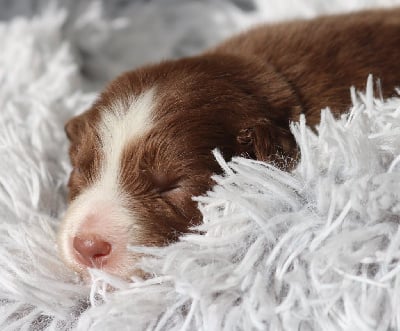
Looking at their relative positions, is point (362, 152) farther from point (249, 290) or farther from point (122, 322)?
point (122, 322)

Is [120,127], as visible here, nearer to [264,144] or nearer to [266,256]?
[264,144]

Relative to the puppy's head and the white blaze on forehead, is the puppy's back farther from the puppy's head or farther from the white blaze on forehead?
the white blaze on forehead

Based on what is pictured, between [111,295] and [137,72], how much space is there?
416mm

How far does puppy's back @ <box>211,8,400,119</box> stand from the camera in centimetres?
121

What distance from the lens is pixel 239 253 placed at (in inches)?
35.3

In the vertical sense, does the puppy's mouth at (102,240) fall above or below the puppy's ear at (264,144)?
below

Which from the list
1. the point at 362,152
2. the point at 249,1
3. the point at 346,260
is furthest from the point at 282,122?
the point at 249,1

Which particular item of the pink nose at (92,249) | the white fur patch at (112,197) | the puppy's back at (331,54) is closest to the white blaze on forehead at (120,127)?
the white fur patch at (112,197)

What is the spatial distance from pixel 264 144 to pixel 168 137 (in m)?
0.15

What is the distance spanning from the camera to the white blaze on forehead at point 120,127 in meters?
1.05

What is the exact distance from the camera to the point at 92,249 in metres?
0.97

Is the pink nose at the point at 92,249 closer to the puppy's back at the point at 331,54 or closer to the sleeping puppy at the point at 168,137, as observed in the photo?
the sleeping puppy at the point at 168,137

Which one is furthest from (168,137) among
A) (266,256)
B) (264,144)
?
(266,256)

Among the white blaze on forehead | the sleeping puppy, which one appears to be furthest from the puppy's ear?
the white blaze on forehead
